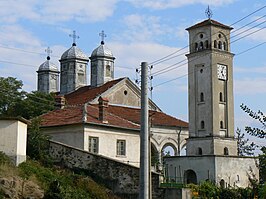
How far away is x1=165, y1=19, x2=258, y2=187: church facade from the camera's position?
45.9 meters

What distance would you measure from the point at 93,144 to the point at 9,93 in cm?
1872

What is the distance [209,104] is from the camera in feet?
161

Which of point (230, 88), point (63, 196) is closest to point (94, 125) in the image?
point (63, 196)

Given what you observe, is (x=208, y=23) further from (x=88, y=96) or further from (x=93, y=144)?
(x=93, y=144)

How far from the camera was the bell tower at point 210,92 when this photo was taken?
48.5 m

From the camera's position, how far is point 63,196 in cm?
2442

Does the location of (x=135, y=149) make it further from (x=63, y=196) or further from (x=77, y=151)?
(x=63, y=196)

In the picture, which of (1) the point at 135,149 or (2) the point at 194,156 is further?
(2) the point at 194,156

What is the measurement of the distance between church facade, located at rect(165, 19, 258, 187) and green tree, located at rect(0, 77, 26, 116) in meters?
15.5

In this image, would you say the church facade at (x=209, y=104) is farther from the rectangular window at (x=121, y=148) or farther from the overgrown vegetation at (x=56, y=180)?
the overgrown vegetation at (x=56, y=180)

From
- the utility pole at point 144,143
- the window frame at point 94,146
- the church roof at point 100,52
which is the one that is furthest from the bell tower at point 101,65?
the utility pole at point 144,143

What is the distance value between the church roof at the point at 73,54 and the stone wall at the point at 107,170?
4133 centimetres

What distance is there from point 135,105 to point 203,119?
31.1ft

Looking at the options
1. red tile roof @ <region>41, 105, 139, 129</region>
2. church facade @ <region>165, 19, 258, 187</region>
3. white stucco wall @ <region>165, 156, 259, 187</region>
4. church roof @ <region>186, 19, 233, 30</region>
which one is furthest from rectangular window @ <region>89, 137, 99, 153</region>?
church roof @ <region>186, 19, 233, 30</region>
